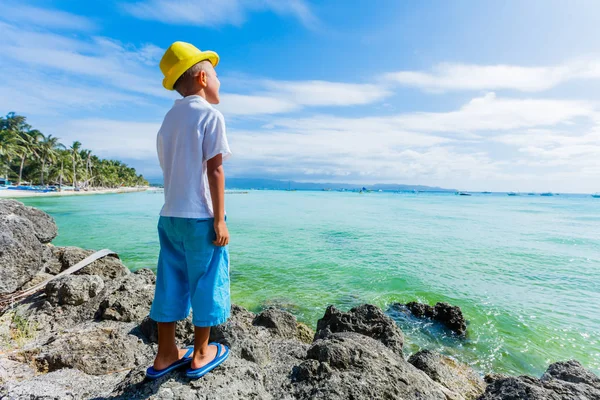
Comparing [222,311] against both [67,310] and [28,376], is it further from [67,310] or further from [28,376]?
[67,310]

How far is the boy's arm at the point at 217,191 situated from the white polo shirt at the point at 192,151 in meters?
0.05

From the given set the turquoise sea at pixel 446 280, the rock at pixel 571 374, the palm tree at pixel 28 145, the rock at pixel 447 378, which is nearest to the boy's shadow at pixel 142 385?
the rock at pixel 447 378

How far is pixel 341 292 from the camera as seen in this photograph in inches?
380

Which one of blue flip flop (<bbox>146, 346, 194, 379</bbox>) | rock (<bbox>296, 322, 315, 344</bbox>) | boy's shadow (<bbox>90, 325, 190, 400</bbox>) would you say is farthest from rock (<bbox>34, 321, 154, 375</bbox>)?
rock (<bbox>296, 322, 315, 344</bbox>)

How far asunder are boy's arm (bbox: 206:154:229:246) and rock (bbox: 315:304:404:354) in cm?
344

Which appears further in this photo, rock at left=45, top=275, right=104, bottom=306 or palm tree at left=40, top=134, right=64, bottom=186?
palm tree at left=40, top=134, right=64, bottom=186

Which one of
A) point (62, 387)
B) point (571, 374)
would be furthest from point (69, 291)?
point (571, 374)

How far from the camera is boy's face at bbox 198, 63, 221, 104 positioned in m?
2.30

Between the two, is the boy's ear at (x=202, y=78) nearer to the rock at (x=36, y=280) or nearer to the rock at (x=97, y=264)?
the rock at (x=36, y=280)

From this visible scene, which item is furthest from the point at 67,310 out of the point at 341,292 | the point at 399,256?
the point at 399,256

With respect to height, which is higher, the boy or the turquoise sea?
the boy

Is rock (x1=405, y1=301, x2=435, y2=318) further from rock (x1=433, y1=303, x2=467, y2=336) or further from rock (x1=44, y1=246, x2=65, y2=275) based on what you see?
rock (x1=44, y1=246, x2=65, y2=275)

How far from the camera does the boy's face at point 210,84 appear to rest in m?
2.30

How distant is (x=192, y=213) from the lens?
215 cm
